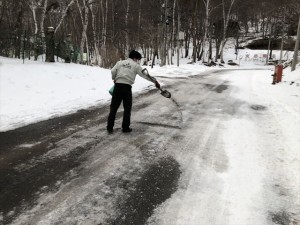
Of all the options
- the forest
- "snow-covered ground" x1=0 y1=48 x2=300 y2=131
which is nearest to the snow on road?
"snow-covered ground" x1=0 y1=48 x2=300 y2=131

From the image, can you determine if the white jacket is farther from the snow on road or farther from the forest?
the forest

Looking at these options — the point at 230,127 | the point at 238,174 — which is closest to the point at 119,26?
the point at 230,127

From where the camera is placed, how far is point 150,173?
14.9ft

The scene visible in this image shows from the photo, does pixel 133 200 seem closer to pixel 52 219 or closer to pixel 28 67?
pixel 52 219

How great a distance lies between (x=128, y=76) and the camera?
664cm

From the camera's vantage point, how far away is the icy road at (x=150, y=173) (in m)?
3.45

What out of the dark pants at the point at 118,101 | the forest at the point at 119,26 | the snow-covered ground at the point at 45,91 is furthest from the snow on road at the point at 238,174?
the forest at the point at 119,26

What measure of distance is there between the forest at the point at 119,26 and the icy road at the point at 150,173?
10455 millimetres

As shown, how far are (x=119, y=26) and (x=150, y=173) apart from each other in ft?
117

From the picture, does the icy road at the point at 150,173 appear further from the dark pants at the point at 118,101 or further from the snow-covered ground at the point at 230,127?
the dark pants at the point at 118,101

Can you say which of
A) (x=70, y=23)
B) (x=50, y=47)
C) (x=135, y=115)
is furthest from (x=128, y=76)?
(x=70, y=23)

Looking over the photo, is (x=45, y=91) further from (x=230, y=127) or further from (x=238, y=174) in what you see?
(x=238, y=174)

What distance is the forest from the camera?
655 inches

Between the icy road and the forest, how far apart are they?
10.5 metres
